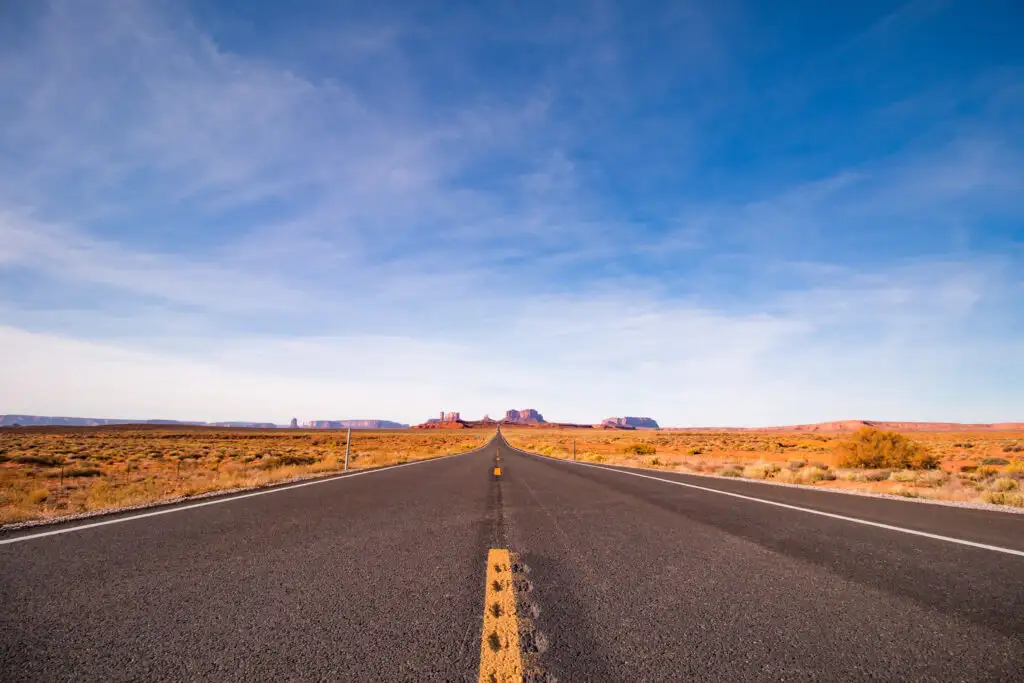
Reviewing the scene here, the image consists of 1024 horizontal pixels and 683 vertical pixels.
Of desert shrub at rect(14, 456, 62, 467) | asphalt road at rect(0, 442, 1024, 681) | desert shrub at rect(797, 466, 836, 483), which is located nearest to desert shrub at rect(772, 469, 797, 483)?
desert shrub at rect(797, 466, 836, 483)

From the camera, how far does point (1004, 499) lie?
9273mm

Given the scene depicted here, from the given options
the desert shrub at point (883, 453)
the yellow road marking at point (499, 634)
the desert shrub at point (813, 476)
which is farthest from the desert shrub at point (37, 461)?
the desert shrub at point (883, 453)

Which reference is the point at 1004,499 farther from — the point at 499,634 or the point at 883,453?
the point at 883,453

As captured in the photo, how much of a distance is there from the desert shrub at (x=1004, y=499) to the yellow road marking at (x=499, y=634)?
11164 mm

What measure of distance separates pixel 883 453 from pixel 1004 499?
14.8m

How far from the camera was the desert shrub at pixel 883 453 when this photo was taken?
21125mm

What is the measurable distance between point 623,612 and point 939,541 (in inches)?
177

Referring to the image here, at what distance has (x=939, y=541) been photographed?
5020mm

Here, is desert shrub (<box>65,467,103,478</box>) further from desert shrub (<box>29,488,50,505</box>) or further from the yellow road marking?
the yellow road marking

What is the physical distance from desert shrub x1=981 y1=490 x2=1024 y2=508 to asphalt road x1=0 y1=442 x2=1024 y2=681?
13.5ft

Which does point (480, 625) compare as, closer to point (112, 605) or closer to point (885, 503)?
point (112, 605)

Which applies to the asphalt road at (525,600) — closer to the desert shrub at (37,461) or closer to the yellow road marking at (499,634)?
the yellow road marking at (499,634)

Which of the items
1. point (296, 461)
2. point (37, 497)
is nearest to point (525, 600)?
point (37, 497)

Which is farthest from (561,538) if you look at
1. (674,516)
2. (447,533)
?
(674,516)
